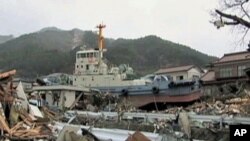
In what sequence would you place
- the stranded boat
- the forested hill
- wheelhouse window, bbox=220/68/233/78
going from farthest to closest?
the forested hill
wheelhouse window, bbox=220/68/233/78
the stranded boat

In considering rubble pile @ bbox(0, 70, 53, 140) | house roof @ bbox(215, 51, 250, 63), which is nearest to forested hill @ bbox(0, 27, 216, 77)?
house roof @ bbox(215, 51, 250, 63)

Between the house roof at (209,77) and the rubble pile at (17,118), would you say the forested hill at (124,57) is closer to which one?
the house roof at (209,77)

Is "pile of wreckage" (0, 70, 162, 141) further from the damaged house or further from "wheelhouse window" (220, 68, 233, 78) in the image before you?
"wheelhouse window" (220, 68, 233, 78)

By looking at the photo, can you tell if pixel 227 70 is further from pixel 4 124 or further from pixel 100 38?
pixel 4 124

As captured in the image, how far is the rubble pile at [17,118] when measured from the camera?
1089 cm

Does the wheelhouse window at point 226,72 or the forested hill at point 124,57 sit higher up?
the forested hill at point 124,57

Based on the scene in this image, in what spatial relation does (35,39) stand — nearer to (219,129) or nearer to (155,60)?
(155,60)

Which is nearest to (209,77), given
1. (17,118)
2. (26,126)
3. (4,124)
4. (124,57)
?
(17,118)

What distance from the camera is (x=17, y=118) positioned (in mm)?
12320

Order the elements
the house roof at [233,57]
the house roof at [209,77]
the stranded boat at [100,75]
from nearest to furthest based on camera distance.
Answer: the stranded boat at [100,75], the house roof at [233,57], the house roof at [209,77]

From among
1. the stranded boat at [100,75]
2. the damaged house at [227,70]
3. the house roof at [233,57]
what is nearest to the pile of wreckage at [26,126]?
the stranded boat at [100,75]

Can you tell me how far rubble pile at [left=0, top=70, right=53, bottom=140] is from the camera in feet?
35.7

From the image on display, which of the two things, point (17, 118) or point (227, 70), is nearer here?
point (17, 118)

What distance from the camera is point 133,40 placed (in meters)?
107
